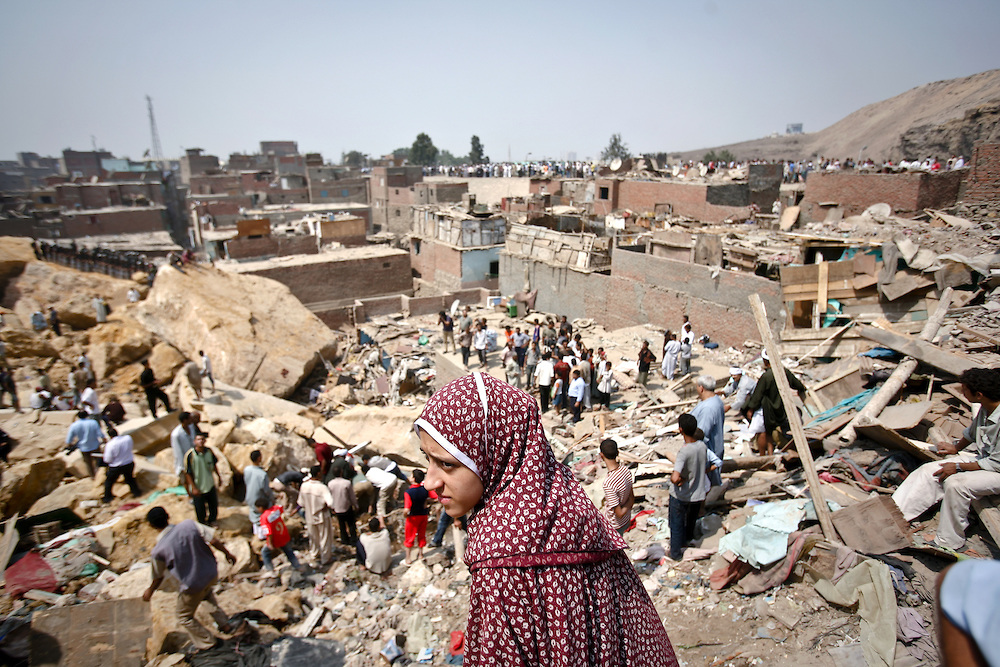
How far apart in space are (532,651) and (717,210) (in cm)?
2286

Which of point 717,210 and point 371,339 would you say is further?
point 717,210

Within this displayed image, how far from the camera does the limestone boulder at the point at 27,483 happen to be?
240 inches

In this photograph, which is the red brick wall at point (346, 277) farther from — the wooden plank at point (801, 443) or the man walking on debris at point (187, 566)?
the wooden plank at point (801, 443)

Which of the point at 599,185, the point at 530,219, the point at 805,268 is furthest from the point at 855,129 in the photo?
the point at 805,268

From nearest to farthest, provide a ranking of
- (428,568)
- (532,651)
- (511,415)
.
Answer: (532,651)
(511,415)
(428,568)

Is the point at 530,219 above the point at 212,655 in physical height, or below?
above

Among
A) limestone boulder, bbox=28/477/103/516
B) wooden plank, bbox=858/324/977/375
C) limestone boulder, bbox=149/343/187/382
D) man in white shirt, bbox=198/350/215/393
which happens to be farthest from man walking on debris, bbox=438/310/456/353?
wooden plank, bbox=858/324/977/375

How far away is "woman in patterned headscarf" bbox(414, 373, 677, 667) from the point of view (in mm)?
1397

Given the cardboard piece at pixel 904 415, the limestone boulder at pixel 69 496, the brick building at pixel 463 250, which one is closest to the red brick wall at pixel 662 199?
the brick building at pixel 463 250

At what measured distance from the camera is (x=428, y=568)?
5953mm

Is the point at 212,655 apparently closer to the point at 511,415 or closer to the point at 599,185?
the point at 511,415

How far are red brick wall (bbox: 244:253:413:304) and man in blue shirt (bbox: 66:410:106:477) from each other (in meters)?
13.6

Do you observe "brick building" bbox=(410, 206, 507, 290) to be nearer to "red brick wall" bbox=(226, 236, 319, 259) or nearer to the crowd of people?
"red brick wall" bbox=(226, 236, 319, 259)

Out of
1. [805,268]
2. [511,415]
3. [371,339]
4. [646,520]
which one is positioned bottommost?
[371,339]
